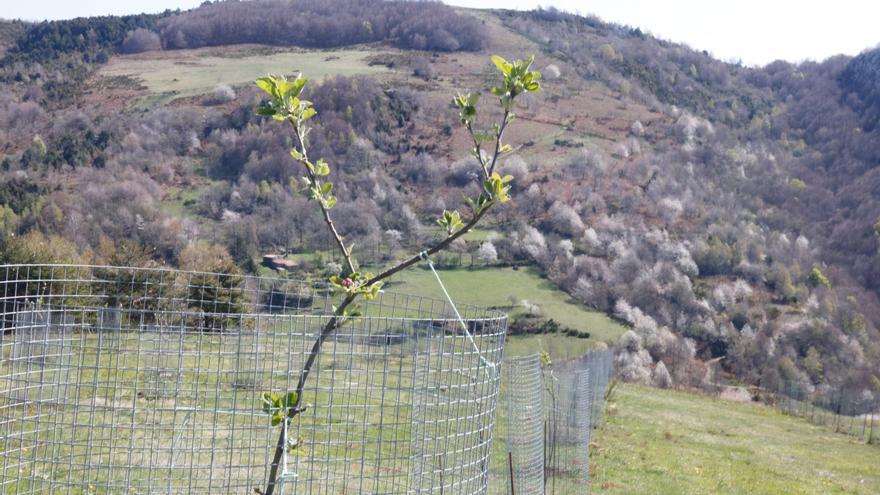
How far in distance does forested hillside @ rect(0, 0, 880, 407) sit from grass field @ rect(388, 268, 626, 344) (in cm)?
163

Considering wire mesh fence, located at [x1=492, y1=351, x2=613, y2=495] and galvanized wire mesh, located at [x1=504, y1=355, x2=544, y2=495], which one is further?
wire mesh fence, located at [x1=492, y1=351, x2=613, y2=495]

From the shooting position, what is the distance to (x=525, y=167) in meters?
86.3

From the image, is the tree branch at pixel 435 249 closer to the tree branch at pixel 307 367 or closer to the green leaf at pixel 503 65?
the tree branch at pixel 307 367

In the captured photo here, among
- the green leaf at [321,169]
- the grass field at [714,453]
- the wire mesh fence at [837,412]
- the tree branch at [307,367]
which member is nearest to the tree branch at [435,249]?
the tree branch at [307,367]

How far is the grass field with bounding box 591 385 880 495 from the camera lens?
11898 millimetres

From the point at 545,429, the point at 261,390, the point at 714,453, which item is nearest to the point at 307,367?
the point at 261,390

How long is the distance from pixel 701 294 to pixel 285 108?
238 ft

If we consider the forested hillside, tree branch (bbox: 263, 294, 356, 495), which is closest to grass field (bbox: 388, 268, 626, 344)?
the forested hillside

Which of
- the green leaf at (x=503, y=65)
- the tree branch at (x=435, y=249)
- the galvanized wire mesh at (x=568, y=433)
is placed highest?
the green leaf at (x=503, y=65)

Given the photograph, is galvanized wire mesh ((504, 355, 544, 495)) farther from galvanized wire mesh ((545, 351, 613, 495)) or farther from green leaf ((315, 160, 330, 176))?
green leaf ((315, 160, 330, 176))

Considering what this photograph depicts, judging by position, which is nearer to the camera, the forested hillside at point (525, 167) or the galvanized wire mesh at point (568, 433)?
the galvanized wire mesh at point (568, 433)

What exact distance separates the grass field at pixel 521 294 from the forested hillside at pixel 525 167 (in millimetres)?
1630

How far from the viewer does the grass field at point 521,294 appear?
5425 centimetres

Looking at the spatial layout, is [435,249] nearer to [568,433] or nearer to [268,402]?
[268,402]
